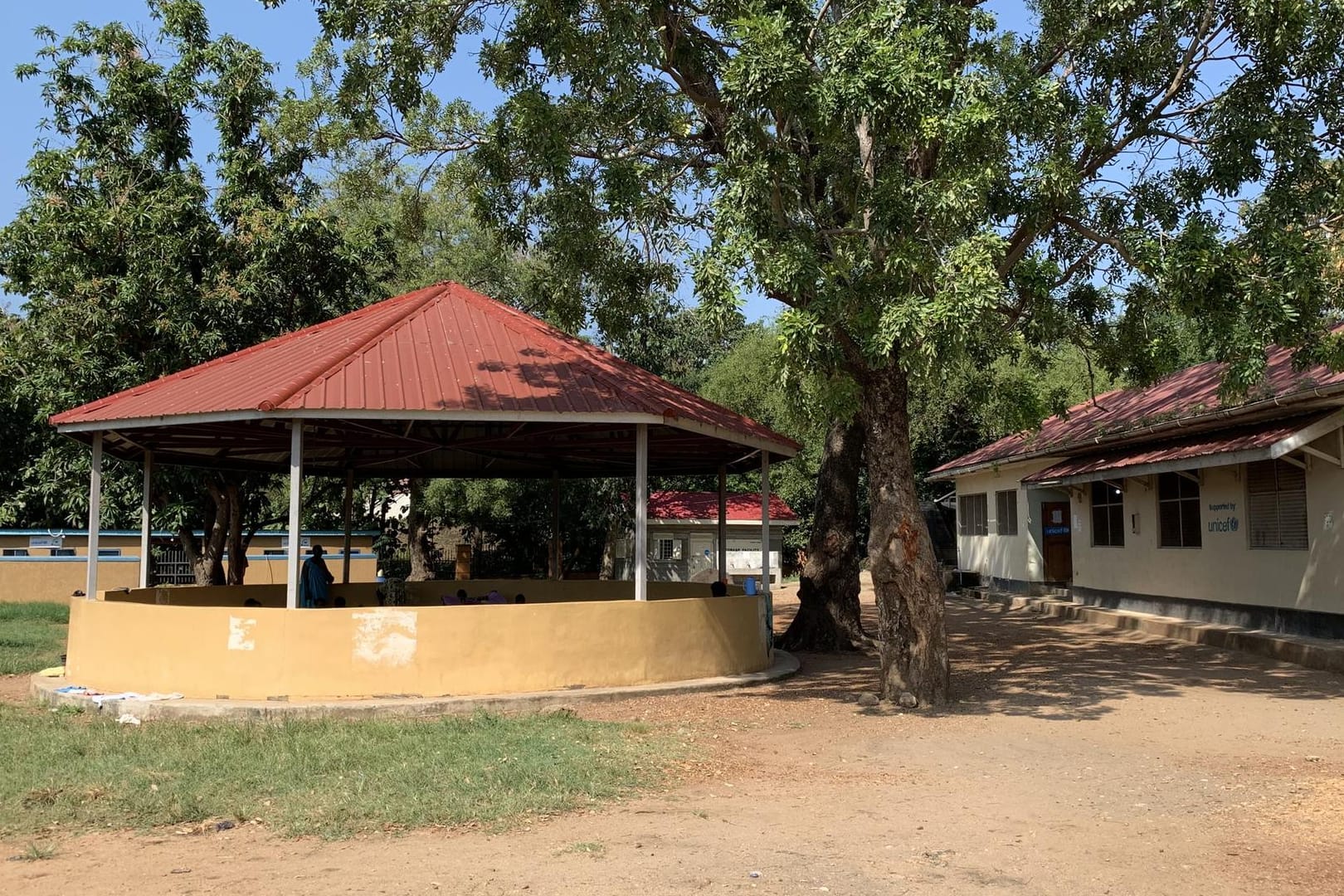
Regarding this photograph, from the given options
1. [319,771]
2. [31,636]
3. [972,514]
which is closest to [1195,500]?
[972,514]

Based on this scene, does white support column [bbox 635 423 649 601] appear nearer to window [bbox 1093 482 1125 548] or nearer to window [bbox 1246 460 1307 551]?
window [bbox 1246 460 1307 551]

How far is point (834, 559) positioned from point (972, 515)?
14.2m

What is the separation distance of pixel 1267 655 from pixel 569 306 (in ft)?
33.1

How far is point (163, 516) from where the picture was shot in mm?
18953

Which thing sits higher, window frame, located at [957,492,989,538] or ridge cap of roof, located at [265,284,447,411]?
ridge cap of roof, located at [265,284,447,411]

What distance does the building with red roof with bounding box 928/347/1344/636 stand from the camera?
14.5 meters

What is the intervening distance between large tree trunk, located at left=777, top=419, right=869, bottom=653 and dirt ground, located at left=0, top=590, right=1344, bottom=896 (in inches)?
188

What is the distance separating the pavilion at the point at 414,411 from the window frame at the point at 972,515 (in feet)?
41.4

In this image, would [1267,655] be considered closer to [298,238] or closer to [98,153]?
[298,238]

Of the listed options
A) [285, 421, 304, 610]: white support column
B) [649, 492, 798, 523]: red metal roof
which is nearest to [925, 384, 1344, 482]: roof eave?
[649, 492, 798, 523]: red metal roof

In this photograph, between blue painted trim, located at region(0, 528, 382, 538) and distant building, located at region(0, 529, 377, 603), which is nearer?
distant building, located at region(0, 529, 377, 603)

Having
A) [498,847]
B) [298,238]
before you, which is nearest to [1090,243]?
[498,847]

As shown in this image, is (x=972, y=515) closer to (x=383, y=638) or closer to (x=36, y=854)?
(x=383, y=638)

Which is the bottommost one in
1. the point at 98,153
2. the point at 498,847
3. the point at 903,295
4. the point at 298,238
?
the point at 498,847
